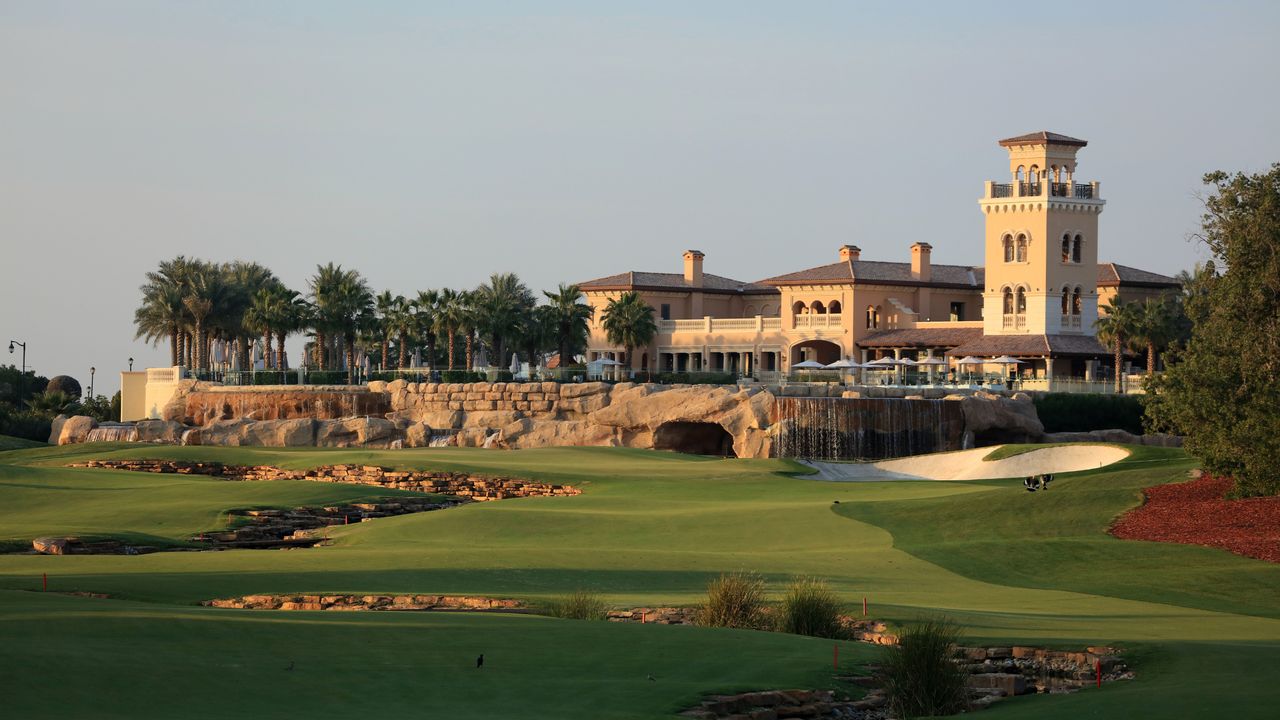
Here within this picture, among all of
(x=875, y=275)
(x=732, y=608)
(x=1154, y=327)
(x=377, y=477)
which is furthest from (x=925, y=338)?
(x=732, y=608)

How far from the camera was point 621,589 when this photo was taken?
86.2 ft

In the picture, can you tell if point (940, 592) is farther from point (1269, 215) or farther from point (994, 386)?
point (994, 386)

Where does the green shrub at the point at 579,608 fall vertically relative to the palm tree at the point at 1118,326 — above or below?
below

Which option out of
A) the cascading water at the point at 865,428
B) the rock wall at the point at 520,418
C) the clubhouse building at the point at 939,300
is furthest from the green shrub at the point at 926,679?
the clubhouse building at the point at 939,300

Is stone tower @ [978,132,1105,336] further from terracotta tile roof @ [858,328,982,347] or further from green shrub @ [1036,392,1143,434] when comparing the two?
green shrub @ [1036,392,1143,434]

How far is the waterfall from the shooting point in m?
75.1

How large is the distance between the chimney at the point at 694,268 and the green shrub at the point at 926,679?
85248 mm

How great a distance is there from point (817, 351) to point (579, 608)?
74.6 meters

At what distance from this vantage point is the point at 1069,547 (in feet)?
101

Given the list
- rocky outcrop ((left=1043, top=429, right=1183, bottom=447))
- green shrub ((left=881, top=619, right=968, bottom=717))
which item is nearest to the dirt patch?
green shrub ((left=881, top=619, right=968, bottom=717))

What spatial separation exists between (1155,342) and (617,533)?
50.5 m

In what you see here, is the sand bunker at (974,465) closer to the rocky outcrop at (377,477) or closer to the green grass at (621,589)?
the green grass at (621,589)

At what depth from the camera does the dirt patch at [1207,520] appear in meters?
29.5

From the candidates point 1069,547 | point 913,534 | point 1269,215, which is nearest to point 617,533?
point 913,534
